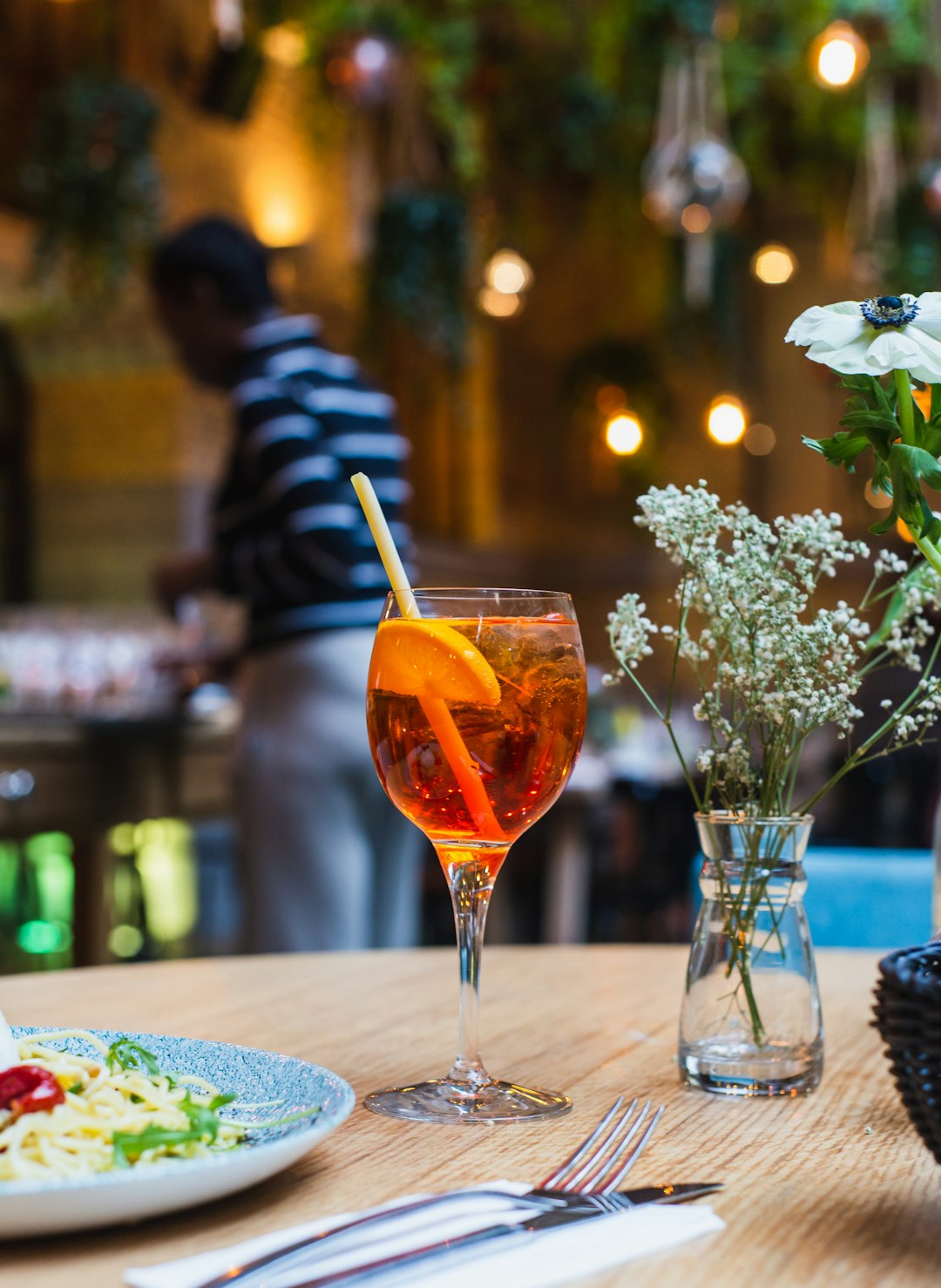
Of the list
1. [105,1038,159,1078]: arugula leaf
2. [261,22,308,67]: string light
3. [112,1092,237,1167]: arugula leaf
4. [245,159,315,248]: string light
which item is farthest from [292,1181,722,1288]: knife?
[245,159,315,248]: string light

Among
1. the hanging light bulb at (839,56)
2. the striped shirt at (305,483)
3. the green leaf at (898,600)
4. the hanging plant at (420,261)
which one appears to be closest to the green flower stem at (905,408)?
the green leaf at (898,600)

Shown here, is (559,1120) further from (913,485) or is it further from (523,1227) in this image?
(913,485)

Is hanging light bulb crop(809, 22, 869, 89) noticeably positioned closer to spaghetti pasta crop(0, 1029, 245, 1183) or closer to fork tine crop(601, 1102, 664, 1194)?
fork tine crop(601, 1102, 664, 1194)

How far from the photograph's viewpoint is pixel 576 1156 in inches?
26.2

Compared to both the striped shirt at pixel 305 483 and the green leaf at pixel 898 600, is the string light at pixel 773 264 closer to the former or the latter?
the striped shirt at pixel 305 483

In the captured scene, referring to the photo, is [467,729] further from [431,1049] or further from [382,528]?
[431,1049]

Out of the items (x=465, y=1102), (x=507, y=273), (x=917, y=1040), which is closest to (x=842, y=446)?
(x=917, y=1040)

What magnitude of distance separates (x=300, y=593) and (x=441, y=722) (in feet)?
5.33


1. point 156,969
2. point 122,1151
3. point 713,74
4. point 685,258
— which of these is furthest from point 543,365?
point 122,1151

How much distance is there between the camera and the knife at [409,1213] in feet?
1.66

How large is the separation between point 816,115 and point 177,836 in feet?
13.2

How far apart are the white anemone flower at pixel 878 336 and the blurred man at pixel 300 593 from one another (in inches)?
65.9

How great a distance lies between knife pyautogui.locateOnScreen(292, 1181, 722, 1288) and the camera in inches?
20.0

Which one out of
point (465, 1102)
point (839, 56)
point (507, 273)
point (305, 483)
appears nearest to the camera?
point (465, 1102)
